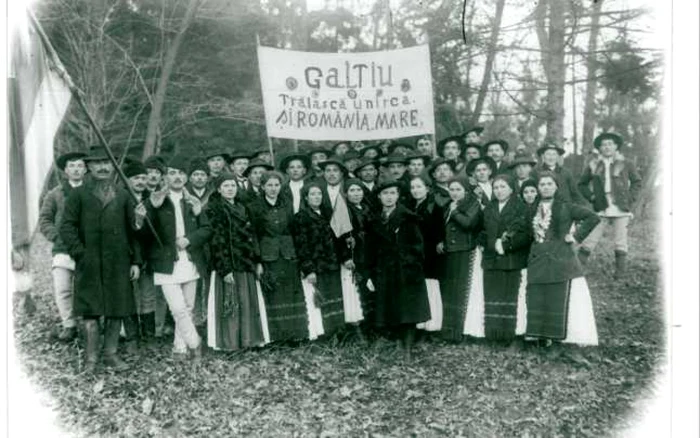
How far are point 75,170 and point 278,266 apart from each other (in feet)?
7.23

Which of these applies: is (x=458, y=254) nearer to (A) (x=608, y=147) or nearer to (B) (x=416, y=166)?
(B) (x=416, y=166)

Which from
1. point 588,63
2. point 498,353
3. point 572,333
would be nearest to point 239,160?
point 498,353

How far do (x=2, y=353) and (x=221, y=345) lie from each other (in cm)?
201

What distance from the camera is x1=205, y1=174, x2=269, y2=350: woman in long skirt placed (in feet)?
20.3

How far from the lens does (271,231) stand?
642 centimetres

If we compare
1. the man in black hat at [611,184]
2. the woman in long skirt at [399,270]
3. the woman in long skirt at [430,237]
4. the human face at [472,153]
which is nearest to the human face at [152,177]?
the woman in long skirt at [399,270]

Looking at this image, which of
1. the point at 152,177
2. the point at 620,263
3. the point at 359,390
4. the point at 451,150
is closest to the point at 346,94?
the point at 451,150

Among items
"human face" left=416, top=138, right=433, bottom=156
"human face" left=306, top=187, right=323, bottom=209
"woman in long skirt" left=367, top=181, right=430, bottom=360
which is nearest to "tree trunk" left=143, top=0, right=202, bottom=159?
"human face" left=416, top=138, right=433, bottom=156

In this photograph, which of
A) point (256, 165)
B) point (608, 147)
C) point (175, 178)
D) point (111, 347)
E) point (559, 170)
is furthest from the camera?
point (608, 147)

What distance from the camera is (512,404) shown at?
18.8ft

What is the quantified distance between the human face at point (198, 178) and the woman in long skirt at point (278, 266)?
1.91 ft

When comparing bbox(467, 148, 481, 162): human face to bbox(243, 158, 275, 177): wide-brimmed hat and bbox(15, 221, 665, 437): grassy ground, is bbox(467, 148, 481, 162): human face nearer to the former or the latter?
bbox(15, 221, 665, 437): grassy ground

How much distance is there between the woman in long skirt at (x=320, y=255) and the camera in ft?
21.4

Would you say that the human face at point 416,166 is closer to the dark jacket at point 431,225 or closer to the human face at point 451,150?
the dark jacket at point 431,225
